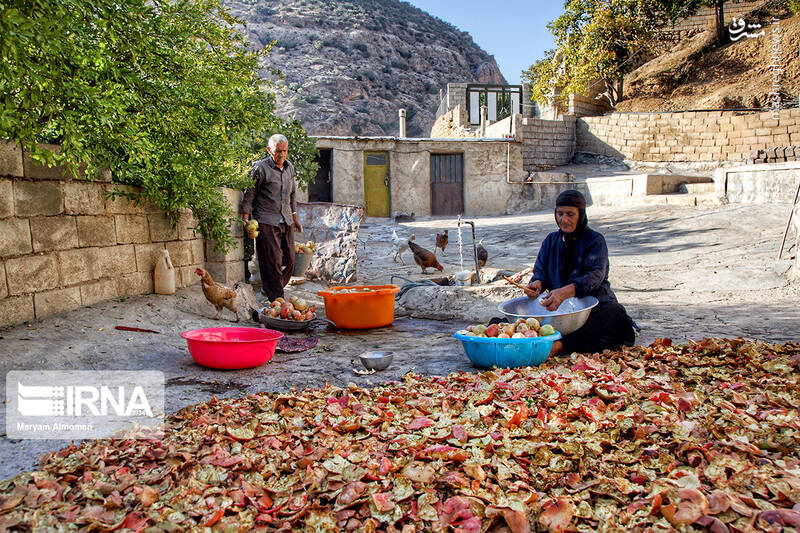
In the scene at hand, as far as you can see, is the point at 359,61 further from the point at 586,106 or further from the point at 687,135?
the point at 687,135

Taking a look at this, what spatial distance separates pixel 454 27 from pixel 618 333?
53.8 meters

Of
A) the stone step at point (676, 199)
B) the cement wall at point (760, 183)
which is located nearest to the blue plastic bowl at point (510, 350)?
the cement wall at point (760, 183)

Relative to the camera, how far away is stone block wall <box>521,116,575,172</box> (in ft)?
57.7

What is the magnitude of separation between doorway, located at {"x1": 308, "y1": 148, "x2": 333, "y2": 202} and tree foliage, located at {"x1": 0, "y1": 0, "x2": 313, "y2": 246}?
10638 millimetres

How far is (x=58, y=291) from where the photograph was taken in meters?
4.07

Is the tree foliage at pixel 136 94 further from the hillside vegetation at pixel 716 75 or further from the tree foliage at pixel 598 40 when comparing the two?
the hillside vegetation at pixel 716 75

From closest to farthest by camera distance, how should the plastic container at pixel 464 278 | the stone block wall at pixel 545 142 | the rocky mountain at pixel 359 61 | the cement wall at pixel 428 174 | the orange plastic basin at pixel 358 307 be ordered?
the orange plastic basin at pixel 358 307, the plastic container at pixel 464 278, the cement wall at pixel 428 174, the stone block wall at pixel 545 142, the rocky mountain at pixel 359 61

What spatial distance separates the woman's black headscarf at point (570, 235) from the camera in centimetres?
380

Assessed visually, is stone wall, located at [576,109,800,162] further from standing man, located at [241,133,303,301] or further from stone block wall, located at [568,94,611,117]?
standing man, located at [241,133,303,301]

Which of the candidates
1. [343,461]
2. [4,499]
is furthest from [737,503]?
[4,499]

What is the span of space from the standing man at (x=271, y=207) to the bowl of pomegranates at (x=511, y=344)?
2708 mm

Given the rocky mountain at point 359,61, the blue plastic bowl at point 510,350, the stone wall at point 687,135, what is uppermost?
the rocky mountain at point 359,61

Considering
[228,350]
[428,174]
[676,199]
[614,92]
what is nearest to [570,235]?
[228,350]

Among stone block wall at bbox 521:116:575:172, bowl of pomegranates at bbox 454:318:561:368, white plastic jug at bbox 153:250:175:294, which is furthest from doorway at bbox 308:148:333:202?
bowl of pomegranates at bbox 454:318:561:368
